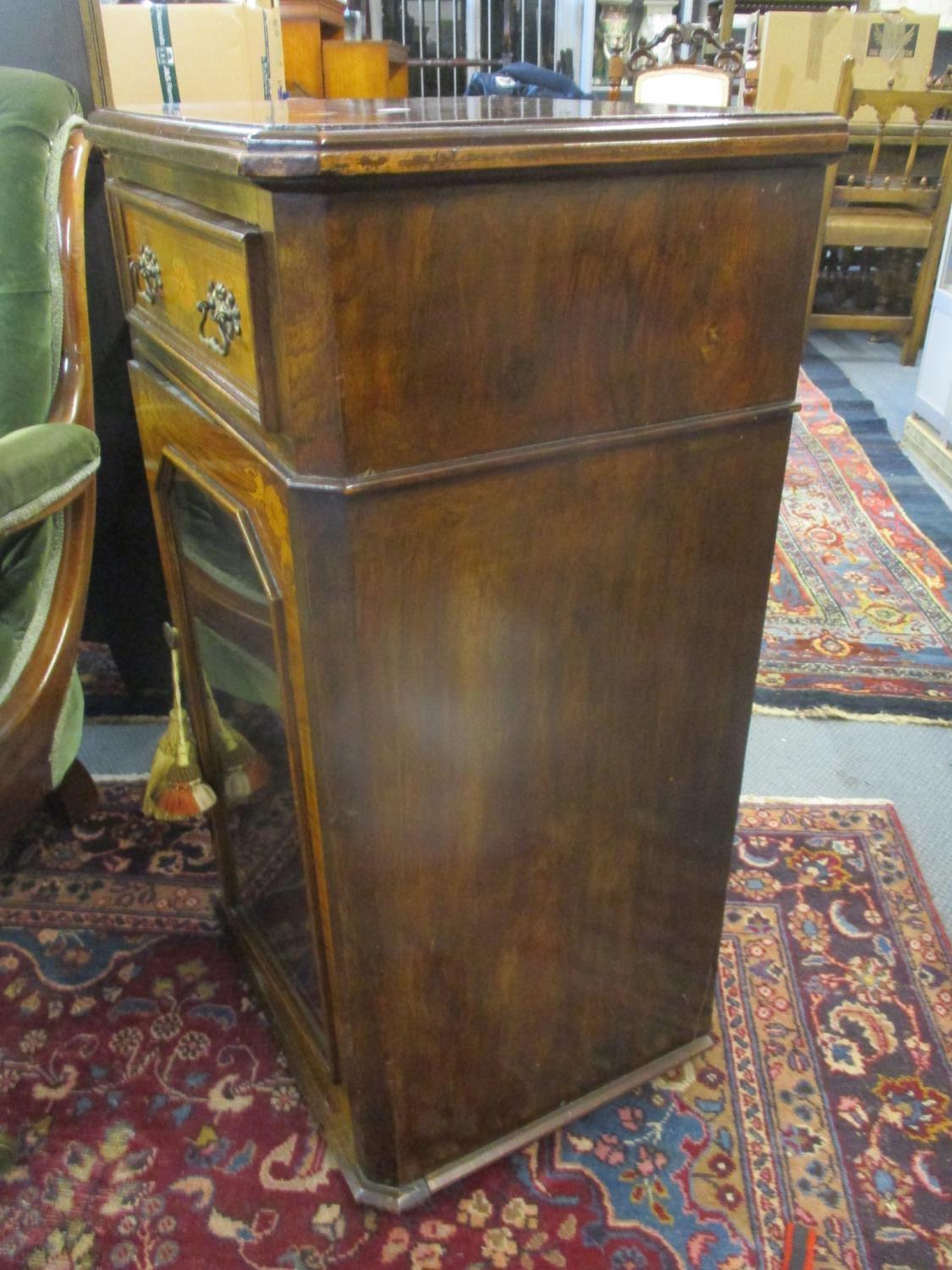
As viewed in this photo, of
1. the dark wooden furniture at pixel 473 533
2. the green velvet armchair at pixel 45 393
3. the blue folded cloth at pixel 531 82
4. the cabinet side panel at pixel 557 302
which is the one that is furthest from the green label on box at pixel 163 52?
the blue folded cloth at pixel 531 82

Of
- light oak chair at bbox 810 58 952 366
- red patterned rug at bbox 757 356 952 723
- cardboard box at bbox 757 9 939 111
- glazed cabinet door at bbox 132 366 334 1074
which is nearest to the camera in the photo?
glazed cabinet door at bbox 132 366 334 1074

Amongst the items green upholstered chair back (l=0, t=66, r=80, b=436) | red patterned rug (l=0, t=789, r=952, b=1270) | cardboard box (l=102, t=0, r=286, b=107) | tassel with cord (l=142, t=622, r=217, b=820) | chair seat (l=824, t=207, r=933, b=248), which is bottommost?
red patterned rug (l=0, t=789, r=952, b=1270)

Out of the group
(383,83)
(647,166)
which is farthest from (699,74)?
(647,166)

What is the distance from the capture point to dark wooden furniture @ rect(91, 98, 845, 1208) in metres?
0.64

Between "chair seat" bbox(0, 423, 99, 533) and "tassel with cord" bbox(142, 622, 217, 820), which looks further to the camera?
"tassel with cord" bbox(142, 622, 217, 820)

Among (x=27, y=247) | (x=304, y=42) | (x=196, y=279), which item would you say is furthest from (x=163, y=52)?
(x=304, y=42)

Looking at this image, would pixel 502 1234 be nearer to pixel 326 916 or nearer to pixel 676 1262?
pixel 676 1262

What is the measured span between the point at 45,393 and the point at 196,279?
457mm

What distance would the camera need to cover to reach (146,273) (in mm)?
919

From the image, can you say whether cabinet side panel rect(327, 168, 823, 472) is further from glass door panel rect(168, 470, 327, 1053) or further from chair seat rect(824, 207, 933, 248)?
chair seat rect(824, 207, 933, 248)

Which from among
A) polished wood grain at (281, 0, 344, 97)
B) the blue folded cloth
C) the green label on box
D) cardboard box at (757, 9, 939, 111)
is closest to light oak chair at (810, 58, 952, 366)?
cardboard box at (757, 9, 939, 111)

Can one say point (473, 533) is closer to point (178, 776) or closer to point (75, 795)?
point (178, 776)

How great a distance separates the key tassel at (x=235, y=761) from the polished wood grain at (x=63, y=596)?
17cm

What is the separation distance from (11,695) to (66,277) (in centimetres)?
50
